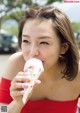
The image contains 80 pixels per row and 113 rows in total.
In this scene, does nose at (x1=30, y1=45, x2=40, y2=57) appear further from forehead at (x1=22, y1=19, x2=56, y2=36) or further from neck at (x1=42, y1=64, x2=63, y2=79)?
neck at (x1=42, y1=64, x2=63, y2=79)

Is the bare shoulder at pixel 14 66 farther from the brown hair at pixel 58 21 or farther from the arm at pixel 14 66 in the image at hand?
the brown hair at pixel 58 21

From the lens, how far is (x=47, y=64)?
3.47ft

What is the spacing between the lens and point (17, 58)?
1.25m

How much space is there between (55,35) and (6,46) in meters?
10.4

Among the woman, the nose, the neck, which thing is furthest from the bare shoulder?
the nose

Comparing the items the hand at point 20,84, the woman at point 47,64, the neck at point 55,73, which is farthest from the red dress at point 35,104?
the hand at point 20,84

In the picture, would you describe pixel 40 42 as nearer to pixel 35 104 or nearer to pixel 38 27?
pixel 38 27

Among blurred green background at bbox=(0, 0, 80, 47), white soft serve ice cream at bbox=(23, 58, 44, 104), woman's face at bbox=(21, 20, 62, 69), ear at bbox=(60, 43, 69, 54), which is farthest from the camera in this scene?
blurred green background at bbox=(0, 0, 80, 47)

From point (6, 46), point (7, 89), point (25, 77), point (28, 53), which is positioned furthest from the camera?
point (6, 46)

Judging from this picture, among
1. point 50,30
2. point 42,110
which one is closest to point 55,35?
point 50,30

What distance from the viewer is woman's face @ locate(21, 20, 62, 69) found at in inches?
40.7

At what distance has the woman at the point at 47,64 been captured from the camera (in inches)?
40.9

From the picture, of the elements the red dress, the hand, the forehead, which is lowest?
the red dress

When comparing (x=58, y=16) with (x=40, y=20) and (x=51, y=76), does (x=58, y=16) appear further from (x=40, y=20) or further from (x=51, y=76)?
(x=51, y=76)
